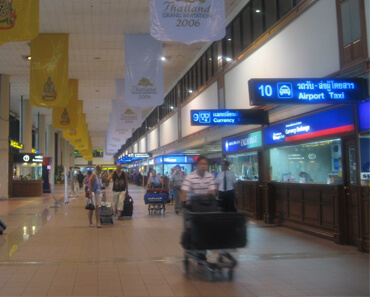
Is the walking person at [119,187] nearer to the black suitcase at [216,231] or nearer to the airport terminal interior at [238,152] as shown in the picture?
the airport terminal interior at [238,152]

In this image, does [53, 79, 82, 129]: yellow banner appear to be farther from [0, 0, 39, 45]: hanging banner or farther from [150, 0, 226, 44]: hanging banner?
[150, 0, 226, 44]: hanging banner

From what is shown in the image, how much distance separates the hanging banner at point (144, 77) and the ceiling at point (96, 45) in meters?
1.21

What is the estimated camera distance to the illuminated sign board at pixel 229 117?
34.9ft

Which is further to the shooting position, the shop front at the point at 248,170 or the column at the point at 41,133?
the column at the point at 41,133

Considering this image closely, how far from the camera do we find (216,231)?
526cm

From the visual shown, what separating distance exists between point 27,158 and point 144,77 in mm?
14518

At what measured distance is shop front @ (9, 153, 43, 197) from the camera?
2469 cm

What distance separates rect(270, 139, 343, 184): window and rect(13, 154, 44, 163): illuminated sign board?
1863 centimetres

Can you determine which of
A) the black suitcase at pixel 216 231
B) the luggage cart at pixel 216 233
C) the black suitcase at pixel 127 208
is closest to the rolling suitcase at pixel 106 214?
the black suitcase at pixel 127 208

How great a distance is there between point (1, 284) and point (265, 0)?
9537 millimetres

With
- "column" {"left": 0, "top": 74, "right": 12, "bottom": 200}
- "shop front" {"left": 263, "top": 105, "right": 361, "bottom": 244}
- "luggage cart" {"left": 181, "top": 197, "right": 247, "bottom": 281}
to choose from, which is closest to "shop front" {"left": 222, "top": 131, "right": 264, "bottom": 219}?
"shop front" {"left": 263, "top": 105, "right": 361, "bottom": 244}

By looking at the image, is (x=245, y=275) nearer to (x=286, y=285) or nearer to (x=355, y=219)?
(x=286, y=285)

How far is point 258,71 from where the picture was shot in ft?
37.6

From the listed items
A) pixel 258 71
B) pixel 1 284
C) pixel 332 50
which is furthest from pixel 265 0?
pixel 1 284
